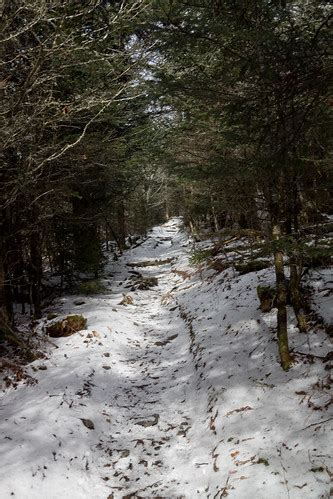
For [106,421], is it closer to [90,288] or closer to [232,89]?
[232,89]

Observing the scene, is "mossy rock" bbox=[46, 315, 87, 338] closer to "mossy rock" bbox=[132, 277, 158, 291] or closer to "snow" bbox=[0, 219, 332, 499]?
"snow" bbox=[0, 219, 332, 499]

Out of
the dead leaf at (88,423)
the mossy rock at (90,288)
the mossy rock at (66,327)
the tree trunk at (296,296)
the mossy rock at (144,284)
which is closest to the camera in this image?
the dead leaf at (88,423)

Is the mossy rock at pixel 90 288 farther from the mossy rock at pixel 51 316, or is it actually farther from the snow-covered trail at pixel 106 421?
the snow-covered trail at pixel 106 421

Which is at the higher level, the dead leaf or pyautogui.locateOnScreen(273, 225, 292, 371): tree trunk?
pyautogui.locateOnScreen(273, 225, 292, 371): tree trunk

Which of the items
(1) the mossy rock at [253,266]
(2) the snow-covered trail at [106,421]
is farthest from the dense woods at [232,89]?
(1) the mossy rock at [253,266]

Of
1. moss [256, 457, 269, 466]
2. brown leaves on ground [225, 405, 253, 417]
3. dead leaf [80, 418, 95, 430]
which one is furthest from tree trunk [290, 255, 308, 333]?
dead leaf [80, 418, 95, 430]

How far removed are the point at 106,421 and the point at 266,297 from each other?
350 cm

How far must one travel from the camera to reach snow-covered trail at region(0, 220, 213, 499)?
436cm

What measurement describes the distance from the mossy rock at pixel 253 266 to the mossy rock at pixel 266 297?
2379mm

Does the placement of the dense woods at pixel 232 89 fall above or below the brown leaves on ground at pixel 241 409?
above

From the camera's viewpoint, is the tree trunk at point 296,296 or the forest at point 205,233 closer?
the forest at point 205,233

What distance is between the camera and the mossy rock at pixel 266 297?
690 cm

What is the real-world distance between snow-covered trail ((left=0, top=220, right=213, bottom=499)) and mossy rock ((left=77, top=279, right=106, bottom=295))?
3.20m

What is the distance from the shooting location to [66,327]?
855 cm
